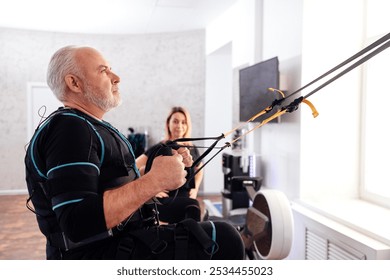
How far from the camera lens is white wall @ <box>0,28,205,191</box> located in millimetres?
5102

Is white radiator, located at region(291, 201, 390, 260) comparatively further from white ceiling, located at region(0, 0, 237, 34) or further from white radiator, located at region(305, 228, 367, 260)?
white ceiling, located at region(0, 0, 237, 34)

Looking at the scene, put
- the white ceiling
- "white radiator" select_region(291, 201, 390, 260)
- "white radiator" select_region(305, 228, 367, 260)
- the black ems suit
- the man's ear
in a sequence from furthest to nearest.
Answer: the white ceiling < "white radiator" select_region(305, 228, 367, 260) < "white radiator" select_region(291, 201, 390, 260) < the man's ear < the black ems suit

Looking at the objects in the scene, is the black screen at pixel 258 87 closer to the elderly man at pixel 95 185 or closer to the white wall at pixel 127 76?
the elderly man at pixel 95 185

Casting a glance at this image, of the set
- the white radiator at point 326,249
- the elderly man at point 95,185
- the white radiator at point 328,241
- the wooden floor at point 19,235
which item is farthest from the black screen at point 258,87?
the wooden floor at point 19,235

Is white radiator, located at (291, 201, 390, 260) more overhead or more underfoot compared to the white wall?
more underfoot

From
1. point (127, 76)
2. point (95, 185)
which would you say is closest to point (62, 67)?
point (95, 185)

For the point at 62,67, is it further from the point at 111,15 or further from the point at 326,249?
the point at 111,15

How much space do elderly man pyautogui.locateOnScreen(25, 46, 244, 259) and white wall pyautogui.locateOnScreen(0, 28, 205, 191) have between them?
3.96 m

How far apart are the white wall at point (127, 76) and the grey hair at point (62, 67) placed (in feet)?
13.0

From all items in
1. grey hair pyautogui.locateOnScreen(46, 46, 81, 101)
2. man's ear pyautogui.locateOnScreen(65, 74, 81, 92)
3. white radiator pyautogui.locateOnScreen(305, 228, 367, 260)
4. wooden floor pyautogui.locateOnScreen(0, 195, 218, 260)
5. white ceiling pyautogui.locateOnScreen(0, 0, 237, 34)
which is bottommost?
wooden floor pyautogui.locateOnScreen(0, 195, 218, 260)

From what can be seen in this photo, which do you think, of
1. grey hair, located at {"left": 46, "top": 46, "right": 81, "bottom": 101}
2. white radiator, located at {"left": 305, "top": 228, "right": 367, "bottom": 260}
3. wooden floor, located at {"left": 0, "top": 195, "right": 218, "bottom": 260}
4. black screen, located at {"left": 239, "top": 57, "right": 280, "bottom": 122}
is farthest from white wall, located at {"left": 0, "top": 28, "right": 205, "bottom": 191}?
grey hair, located at {"left": 46, "top": 46, "right": 81, "bottom": 101}

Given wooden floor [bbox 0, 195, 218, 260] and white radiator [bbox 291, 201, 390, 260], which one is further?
wooden floor [bbox 0, 195, 218, 260]
